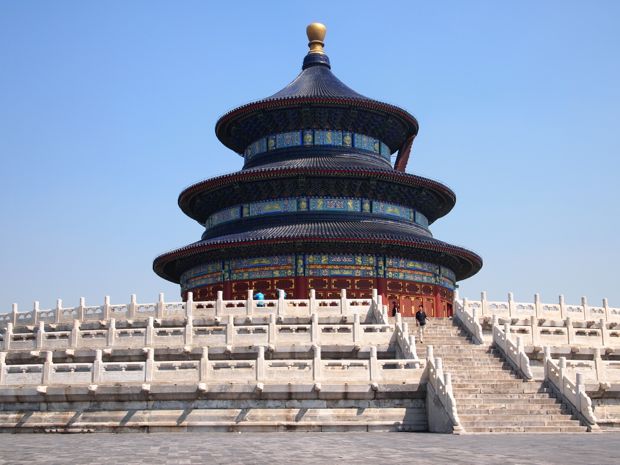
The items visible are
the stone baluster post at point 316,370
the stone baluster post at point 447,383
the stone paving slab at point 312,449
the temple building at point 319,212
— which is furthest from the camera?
the temple building at point 319,212

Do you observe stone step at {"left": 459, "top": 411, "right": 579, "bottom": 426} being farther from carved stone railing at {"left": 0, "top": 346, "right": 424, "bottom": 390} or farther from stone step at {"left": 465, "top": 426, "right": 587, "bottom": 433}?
carved stone railing at {"left": 0, "top": 346, "right": 424, "bottom": 390}

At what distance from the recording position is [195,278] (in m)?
49.6

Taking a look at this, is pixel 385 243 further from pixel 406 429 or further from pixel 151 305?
pixel 406 429

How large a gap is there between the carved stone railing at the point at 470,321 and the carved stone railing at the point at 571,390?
4241 millimetres

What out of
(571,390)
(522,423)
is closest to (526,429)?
(522,423)

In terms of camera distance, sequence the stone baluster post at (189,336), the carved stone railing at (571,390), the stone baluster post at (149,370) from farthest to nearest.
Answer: the stone baluster post at (189,336), the stone baluster post at (149,370), the carved stone railing at (571,390)

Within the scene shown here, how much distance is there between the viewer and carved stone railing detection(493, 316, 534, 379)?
1015 inches

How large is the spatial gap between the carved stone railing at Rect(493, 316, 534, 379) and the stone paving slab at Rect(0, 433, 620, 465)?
4464 millimetres

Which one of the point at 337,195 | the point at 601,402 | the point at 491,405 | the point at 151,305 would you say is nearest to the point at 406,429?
the point at 491,405

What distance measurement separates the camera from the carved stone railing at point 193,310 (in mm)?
31234

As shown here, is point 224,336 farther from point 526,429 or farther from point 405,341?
point 526,429

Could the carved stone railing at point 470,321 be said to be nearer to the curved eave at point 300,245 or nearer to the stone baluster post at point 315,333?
the stone baluster post at point 315,333

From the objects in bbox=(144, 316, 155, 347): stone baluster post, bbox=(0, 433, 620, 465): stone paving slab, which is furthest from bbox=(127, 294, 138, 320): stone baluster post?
bbox=(0, 433, 620, 465): stone paving slab

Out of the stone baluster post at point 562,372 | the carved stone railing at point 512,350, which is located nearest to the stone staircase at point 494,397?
the carved stone railing at point 512,350
